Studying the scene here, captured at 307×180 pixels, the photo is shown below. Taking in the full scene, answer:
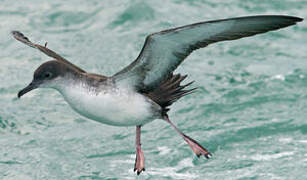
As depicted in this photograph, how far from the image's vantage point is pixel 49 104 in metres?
10.5

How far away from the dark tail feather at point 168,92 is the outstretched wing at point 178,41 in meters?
0.26

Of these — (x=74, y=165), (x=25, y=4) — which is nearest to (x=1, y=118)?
(x=74, y=165)

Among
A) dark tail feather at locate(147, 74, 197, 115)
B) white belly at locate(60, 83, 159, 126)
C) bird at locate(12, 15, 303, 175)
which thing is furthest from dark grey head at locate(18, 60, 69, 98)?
dark tail feather at locate(147, 74, 197, 115)

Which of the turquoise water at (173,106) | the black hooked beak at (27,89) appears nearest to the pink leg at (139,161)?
the black hooked beak at (27,89)

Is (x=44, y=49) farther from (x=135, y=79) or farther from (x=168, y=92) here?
(x=168, y=92)

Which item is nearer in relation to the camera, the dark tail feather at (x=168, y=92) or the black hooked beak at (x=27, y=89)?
the black hooked beak at (x=27, y=89)

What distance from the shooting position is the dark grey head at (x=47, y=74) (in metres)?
6.34

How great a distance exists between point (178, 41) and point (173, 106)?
4539mm

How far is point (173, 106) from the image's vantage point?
34.4 ft

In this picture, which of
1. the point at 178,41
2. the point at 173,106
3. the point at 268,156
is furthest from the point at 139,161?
the point at 173,106

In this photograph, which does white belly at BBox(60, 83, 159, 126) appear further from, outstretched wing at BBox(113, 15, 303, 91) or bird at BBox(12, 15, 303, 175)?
outstretched wing at BBox(113, 15, 303, 91)

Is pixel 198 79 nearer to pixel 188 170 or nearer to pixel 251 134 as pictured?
pixel 251 134

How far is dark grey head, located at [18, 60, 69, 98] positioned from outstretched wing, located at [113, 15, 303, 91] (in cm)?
59

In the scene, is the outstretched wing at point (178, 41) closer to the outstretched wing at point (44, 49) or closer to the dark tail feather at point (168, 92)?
the dark tail feather at point (168, 92)
